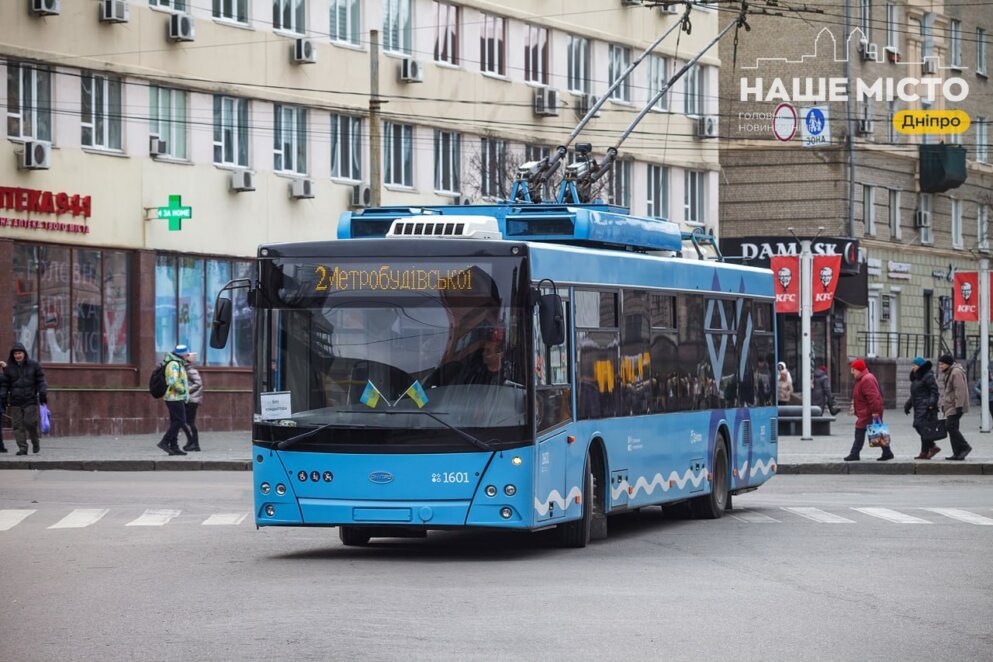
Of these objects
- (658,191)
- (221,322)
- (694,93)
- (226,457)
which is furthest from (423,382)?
(694,93)

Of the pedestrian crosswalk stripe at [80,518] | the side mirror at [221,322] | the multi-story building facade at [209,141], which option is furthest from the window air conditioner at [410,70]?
the side mirror at [221,322]

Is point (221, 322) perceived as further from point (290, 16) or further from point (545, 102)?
point (545, 102)

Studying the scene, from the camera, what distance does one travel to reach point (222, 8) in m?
42.8

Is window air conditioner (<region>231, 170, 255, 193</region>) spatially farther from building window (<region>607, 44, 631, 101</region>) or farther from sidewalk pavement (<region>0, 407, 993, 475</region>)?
building window (<region>607, 44, 631, 101</region>)

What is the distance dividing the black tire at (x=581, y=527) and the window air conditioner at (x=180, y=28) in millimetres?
25381

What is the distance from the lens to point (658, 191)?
191ft

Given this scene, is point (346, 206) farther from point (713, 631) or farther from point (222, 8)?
point (713, 631)

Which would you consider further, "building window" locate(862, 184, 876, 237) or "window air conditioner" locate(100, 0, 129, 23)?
"building window" locate(862, 184, 876, 237)

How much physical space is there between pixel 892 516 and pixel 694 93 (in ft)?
128

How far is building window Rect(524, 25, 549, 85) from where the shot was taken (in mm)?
52438

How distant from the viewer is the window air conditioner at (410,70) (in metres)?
47.5

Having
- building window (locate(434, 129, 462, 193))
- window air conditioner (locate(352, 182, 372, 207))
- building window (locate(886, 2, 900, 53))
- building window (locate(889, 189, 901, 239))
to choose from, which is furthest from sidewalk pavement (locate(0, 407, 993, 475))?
building window (locate(886, 2, 900, 53))

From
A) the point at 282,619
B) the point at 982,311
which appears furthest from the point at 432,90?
the point at 282,619

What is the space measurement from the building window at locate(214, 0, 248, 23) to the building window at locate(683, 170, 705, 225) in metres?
19.2
